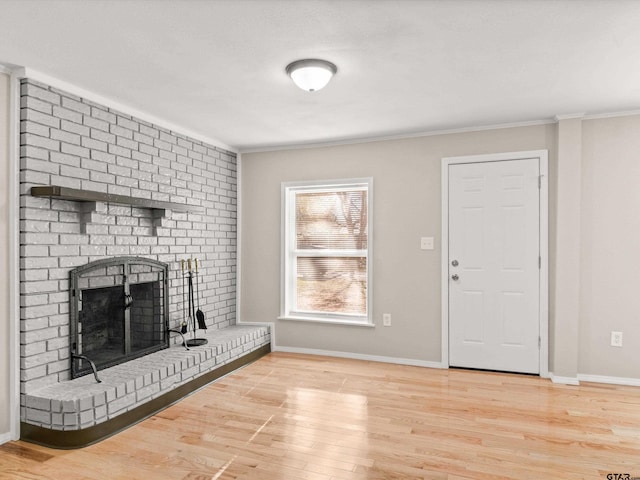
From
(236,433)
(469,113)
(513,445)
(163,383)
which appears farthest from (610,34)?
(163,383)

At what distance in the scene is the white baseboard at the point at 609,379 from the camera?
11.7 ft

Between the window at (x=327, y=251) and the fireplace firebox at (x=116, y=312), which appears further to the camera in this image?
the window at (x=327, y=251)

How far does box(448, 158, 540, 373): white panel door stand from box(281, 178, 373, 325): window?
0.91m

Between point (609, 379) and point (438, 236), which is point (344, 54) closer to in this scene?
point (438, 236)

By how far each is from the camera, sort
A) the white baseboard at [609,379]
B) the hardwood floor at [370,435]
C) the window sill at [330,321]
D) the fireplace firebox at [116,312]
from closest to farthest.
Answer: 1. the hardwood floor at [370,435]
2. the fireplace firebox at [116,312]
3. the white baseboard at [609,379]
4. the window sill at [330,321]

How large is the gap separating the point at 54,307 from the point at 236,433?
1468 mm

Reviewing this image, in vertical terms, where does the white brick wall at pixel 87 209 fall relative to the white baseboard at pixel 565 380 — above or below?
above

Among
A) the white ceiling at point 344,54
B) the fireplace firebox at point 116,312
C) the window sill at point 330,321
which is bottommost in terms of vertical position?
the window sill at point 330,321

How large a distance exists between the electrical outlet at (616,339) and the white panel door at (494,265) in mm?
580

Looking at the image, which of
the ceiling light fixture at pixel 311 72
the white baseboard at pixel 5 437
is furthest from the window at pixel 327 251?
the white baseboard at pixel 5 437

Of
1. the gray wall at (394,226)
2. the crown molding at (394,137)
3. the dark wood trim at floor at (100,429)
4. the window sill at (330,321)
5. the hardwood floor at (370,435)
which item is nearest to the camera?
the hardwood floor at (370,435)

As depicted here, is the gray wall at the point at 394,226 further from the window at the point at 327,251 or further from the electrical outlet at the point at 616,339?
the electrical outlet at the point at 616,339

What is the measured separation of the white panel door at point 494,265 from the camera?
3861 millimetres

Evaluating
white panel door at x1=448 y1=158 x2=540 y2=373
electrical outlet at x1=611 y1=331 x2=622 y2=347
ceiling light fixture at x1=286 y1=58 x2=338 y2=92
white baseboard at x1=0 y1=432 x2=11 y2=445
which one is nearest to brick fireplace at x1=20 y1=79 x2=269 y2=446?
white baseboard at x1=0 y1=432 x2=11 y2=445
